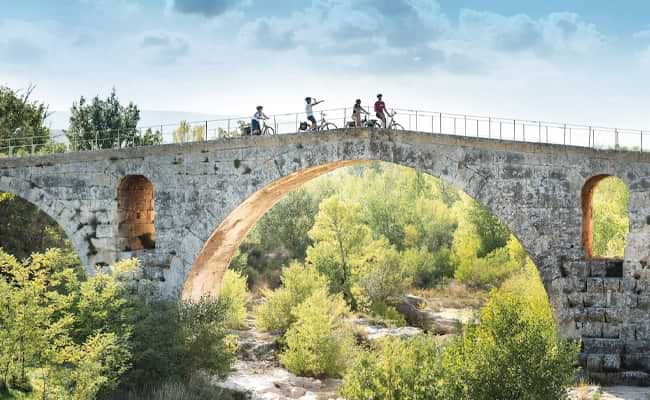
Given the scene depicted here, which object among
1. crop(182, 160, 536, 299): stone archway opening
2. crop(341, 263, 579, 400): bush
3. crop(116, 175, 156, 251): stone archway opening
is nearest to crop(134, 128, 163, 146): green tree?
crop(116, 175, 156, 251): stone archway opening

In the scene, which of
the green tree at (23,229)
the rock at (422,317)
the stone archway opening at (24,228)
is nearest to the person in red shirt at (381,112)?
the rock at (422,317)

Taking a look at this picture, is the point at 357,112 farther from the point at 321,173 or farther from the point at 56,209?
the point at 56,209

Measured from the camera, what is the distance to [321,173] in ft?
71.4

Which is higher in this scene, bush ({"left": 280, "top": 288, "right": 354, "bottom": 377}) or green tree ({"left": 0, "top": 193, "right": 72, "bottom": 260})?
green tree ({"left": 0, "top": 193, "right": 72, "bottom": 260})

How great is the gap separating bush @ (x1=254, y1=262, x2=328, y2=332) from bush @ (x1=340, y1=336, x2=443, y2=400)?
12005mm

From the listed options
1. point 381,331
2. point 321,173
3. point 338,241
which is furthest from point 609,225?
point 321,173

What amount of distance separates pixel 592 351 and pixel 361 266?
16.7 meters

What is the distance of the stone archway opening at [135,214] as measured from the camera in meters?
23.3

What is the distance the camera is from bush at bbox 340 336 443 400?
46.9 feet

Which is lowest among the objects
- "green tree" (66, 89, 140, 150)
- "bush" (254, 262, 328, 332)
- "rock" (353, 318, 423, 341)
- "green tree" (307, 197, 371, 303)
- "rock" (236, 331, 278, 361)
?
"rock" (236, 331, 278, 361)

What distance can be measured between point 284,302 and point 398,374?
1361 cm

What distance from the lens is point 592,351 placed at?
17.6m

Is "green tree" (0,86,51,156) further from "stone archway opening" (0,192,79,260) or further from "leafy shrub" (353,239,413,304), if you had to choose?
"leafy shrub" (353,239,413,304)

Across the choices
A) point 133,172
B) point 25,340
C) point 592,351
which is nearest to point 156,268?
point 133,172
